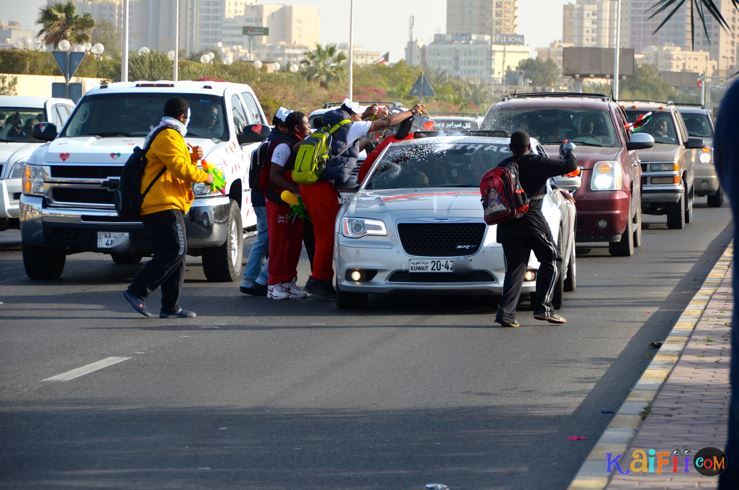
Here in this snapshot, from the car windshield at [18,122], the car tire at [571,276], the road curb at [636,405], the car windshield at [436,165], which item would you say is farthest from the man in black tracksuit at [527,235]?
the car windshield at [18,122]

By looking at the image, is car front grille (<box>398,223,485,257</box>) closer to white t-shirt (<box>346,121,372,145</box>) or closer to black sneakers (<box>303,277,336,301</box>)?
black sneakers (<box>303,277,336,301</box>)

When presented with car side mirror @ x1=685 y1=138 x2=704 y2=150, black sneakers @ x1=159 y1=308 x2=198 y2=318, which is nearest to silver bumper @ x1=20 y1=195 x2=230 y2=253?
black sneakers @ x1=159 y1=308 x2=198 y2=318

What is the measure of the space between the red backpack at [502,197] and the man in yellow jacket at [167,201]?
233 cm

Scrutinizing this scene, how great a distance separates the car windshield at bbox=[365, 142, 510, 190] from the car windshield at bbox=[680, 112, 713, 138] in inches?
760

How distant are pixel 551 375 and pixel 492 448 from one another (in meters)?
2.41

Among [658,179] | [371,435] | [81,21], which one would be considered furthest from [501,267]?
[81,21]

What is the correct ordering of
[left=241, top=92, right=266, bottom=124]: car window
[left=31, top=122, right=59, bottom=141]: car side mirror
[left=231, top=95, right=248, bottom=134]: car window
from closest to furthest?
1. [left=31, top=122, right=59, bottom=141]: car side mirror
2. [left=231, top=95, right=248, bottom=134]: car window
3. [left=241, top=92, right=266, bottom=124]: car window

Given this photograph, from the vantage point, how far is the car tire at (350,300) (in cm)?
1362

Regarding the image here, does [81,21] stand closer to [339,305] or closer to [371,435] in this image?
[339,305]

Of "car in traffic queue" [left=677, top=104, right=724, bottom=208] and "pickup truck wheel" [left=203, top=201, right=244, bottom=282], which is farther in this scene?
"car in traffic queue" [left=677, top=104, right=724, bottom=208]

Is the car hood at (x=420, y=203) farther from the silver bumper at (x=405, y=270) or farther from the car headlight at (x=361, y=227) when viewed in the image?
the silver bumper at (x=405, y=270)

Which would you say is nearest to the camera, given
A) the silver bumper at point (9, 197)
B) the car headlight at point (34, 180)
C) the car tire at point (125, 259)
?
the car headlight at point (34, 180)

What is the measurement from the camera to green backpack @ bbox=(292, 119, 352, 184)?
14.1 meters

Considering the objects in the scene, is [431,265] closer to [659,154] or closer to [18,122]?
[18,122]
